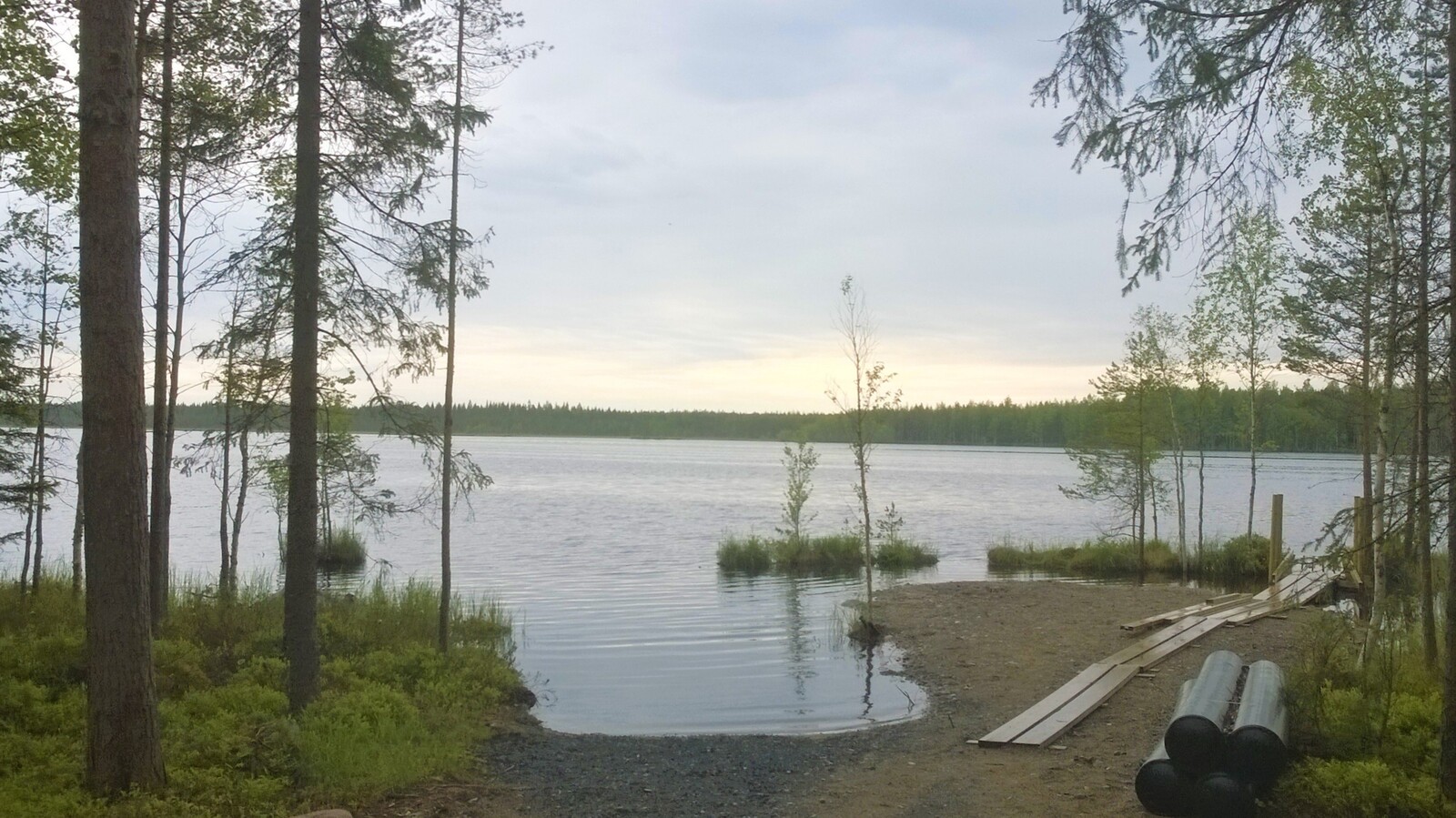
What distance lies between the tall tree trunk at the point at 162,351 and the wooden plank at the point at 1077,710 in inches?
379

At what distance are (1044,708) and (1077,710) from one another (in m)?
0.35

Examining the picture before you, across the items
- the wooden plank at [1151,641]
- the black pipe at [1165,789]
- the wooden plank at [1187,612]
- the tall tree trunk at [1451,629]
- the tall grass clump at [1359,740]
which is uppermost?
the tall tree trunk at [1451,629]

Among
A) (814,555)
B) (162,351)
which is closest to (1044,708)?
(162,351)

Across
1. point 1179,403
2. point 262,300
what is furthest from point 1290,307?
point 1179,403

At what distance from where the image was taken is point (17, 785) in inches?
255

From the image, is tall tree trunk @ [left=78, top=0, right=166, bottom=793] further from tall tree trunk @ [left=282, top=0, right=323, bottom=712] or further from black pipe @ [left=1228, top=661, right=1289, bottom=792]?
black pipe @ [left=1228, top=661, right=1289, bottom=792]

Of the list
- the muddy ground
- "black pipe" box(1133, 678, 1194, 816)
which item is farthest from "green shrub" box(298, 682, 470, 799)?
"black pipe" box(1133, 678, 1194, 816)

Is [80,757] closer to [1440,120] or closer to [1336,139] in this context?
[1440,120]

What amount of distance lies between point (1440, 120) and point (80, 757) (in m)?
12.0

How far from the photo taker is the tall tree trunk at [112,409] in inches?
255

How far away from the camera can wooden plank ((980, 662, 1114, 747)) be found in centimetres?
970

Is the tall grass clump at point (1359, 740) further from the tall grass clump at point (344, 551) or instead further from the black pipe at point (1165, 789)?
the tall grass clump at point (344, 551)

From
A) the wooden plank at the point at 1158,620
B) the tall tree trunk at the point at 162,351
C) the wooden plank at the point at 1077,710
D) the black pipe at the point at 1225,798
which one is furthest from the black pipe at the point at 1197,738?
the tall tree trunk at the point at 162,351

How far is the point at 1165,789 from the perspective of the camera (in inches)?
281
